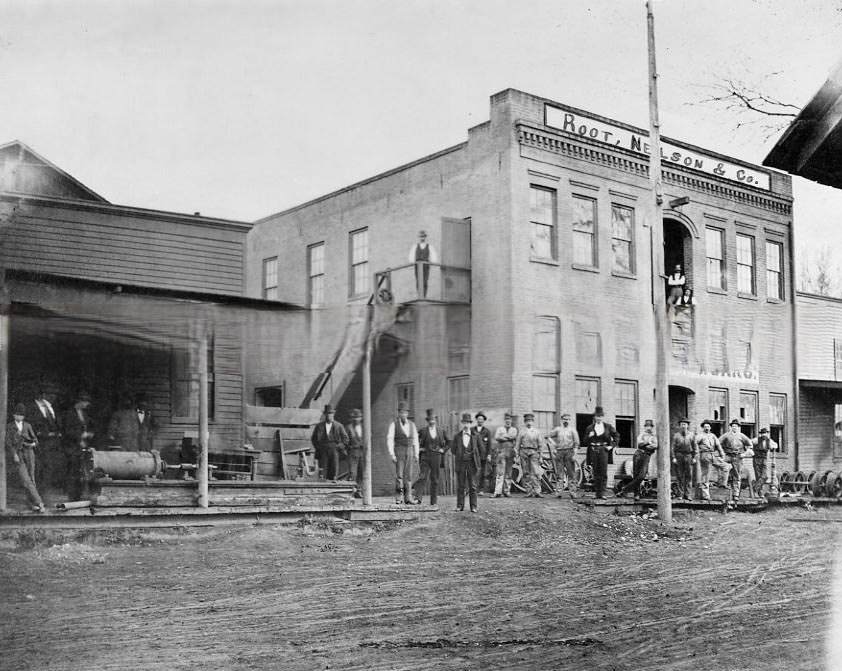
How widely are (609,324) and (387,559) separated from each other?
915 cm

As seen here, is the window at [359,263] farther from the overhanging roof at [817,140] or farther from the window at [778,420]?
the overhanging roof at [817,140]

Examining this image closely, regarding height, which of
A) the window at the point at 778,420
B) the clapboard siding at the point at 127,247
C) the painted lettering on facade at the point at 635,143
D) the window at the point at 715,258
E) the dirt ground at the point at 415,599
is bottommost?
the dirt ground at the point at 415,599

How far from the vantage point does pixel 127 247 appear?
13.7 metres

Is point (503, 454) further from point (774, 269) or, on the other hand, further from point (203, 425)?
point (203, 425)

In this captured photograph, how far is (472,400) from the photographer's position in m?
18.8

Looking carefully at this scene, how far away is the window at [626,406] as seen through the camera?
776 inches

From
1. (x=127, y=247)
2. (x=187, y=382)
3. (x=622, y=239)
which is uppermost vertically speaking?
(x=622, y=239)

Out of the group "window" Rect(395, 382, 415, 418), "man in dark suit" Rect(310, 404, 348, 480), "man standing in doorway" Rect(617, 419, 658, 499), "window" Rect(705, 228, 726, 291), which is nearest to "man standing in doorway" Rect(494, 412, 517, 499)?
"man standing in doorway" Rect(617, 419, 658, 499)

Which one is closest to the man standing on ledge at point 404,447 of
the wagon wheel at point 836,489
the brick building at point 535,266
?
the brick building at point 535,266

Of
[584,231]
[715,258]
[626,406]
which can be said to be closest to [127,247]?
[584,231]

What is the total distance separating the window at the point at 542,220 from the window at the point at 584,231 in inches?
20.5

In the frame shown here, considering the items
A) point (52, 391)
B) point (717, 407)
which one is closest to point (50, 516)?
point (52, 391)

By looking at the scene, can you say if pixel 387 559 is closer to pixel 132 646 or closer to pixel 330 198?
pixel 132 646

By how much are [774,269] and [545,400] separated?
15.4 feet
